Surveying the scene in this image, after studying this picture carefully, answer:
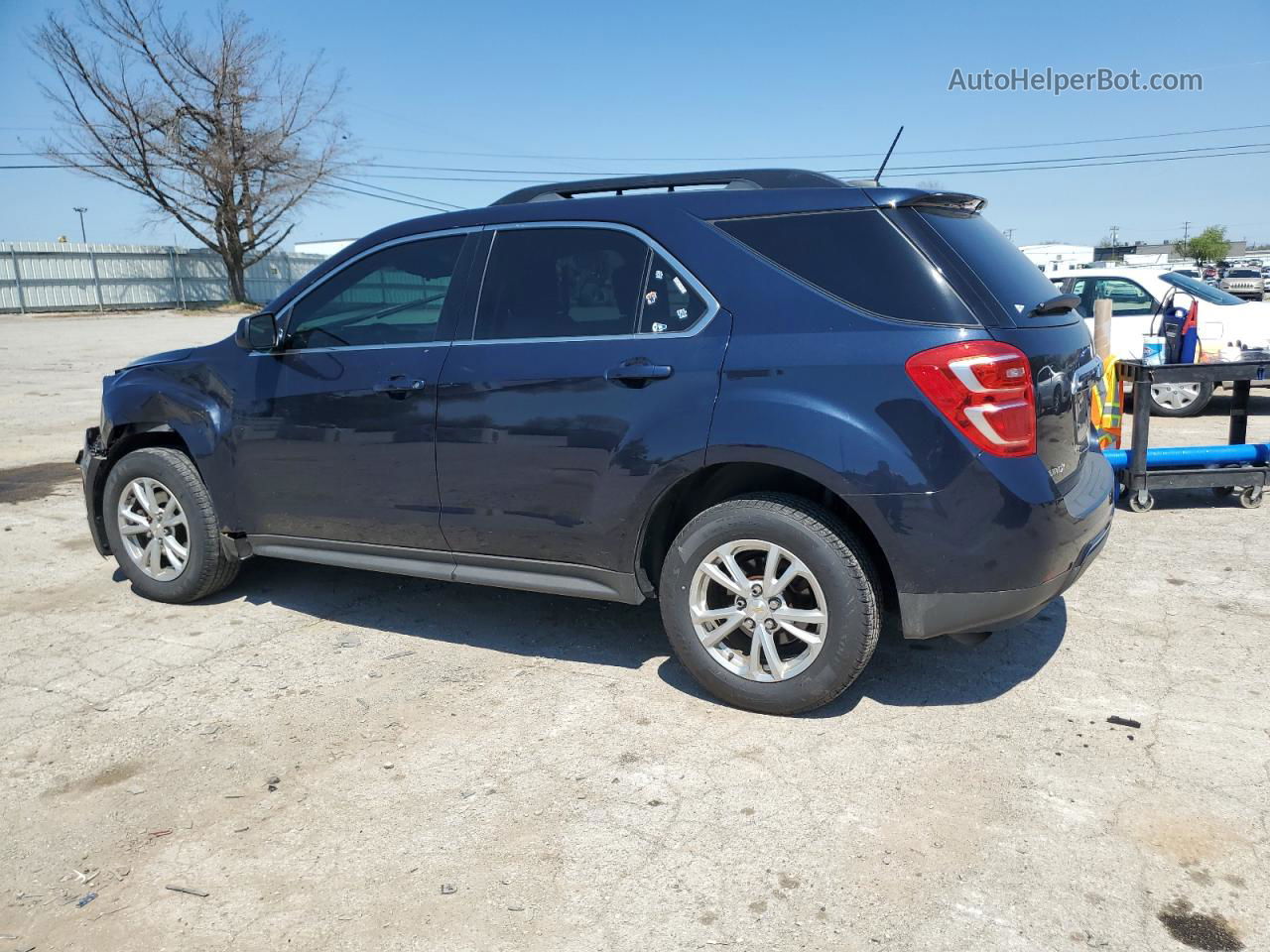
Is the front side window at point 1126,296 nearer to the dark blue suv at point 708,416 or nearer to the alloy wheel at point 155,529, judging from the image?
the dark blue suv at point 708,416

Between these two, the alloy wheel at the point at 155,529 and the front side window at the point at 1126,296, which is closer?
the alloy wheel at the point at 155,529

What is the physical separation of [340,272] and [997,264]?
2909 mm

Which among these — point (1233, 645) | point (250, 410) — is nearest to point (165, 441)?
point (250, 410)

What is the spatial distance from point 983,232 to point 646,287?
133 cm

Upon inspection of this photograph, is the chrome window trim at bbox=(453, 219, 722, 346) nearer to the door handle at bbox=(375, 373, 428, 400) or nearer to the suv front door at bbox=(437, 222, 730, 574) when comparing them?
the suv front door at bbox=(437, 222, 730, 574)

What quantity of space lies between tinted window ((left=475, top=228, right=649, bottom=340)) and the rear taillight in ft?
3.86

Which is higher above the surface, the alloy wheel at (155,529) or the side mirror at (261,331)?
the side mirror at (261,331)

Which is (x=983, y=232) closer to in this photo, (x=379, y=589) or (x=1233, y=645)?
(x=1233, y=645)

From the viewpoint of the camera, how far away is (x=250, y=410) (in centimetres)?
479

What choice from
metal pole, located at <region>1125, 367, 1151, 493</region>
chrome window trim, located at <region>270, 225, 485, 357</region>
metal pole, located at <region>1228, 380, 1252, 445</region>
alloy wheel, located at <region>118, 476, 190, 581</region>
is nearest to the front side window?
metal pole, located at <region>1228, 380, 1252, 445</region>

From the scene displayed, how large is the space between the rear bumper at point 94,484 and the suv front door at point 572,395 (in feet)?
7.83

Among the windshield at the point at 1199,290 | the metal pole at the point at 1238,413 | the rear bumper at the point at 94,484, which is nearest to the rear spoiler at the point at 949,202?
the metal pole at the point at 1238,413

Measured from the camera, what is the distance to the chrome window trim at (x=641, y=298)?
3.71 metres

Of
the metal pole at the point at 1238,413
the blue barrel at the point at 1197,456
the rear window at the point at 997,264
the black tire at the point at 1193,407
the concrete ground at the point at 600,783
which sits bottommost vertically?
→ the concrete ground at the point at 600,783
